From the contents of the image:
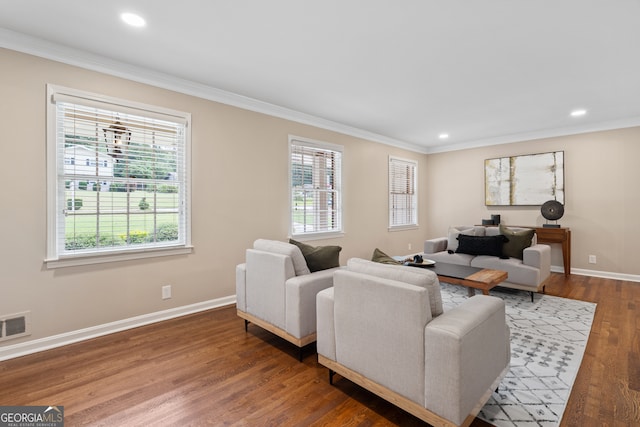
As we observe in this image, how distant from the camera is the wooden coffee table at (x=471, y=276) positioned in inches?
125

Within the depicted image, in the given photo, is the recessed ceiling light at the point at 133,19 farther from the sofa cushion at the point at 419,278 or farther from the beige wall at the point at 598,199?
the beige wall at the point at 598,199

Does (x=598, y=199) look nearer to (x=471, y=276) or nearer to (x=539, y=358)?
(x=471, y=276)

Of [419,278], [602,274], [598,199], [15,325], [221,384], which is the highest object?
[598,199]

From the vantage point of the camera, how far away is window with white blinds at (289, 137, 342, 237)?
180 inches

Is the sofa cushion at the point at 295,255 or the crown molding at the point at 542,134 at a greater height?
the crown molding at the point at 542,134

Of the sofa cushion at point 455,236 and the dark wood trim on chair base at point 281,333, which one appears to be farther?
the sofa cushion at point 455,236

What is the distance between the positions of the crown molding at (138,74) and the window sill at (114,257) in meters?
1.74

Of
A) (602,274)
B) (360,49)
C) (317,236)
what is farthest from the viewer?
(602,274)

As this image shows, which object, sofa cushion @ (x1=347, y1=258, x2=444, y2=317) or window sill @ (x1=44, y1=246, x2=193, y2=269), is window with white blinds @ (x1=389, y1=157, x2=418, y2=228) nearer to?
window sill @ (x1=44, y1=246, x2=193, y2=269)

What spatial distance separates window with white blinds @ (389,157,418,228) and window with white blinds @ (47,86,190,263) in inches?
163

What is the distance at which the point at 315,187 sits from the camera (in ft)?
16.0

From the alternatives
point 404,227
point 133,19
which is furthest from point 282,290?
point 404,227

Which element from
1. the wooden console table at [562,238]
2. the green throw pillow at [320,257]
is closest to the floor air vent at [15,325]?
the green throw pillow at [320,257]

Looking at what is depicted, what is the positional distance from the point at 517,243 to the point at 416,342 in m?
3.39
